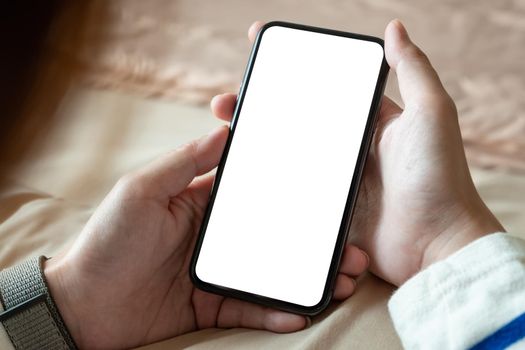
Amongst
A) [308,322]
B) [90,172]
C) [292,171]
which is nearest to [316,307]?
[308,322]

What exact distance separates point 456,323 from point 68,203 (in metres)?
0.45

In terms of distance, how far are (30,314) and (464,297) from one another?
0.34 m

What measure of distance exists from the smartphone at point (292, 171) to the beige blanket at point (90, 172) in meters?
0.04

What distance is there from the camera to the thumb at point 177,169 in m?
0.60

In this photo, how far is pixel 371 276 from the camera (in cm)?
62

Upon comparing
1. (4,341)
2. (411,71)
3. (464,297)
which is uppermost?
(411,71)

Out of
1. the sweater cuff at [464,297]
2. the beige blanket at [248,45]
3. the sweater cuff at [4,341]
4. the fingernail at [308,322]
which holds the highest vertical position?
the beige blanket at [248,45]

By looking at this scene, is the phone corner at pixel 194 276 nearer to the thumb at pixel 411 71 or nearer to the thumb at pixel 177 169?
the thumb at pixel 177 169

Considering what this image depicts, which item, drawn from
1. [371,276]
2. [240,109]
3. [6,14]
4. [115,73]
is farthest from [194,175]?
[6,14]

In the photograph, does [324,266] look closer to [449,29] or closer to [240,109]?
[240,109]

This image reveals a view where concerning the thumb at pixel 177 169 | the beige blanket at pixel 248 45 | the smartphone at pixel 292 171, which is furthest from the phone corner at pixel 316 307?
the beige blanket at pixel 248 45

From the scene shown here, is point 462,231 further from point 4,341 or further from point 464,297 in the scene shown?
point 4,341

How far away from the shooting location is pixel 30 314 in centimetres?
58

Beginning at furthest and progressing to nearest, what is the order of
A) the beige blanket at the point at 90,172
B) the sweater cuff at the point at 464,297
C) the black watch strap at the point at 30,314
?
the beige blanket at the point at 90,172
the black watch strap at the point at 30,314
the sweater cuff at the point at 464,297
